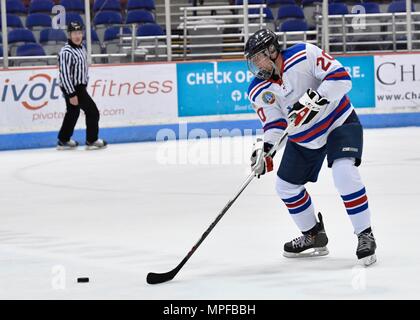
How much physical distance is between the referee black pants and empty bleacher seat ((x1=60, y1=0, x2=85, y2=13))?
1.99 metres

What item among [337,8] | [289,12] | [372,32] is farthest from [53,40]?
[372,32]

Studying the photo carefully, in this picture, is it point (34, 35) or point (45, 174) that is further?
point (34, 35)

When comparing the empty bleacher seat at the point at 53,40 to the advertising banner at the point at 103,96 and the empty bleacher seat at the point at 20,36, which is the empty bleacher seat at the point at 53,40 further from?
the advertising banner at the point at 103,96

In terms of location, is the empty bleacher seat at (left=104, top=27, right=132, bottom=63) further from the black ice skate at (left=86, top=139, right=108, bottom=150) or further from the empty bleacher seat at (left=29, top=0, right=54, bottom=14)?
the black ice skate at (left=86, top=139, right=108, bottom=150)

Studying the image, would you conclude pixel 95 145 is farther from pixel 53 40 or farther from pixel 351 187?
pixel 351 187

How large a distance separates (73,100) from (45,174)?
7.07 ft

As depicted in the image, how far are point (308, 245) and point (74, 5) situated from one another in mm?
8629

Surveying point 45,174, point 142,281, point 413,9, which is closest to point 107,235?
point 142,281

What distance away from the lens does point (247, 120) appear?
12.3 m

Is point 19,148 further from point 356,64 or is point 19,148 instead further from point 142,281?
point 142,281

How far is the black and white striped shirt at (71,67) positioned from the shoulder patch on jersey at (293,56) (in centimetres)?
659

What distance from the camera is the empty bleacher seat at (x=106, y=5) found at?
13.3 m

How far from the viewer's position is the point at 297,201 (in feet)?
15.3

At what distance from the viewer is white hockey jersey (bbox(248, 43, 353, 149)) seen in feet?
14.5
